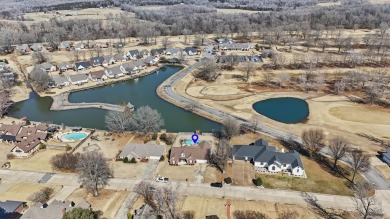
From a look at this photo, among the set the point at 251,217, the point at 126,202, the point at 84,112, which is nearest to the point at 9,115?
the point at 84,112

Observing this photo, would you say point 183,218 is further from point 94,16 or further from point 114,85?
point 94,16

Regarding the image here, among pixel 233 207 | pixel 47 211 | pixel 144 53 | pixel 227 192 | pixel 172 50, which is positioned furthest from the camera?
pixel 172 50

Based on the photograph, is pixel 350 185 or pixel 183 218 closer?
pixel 183 218

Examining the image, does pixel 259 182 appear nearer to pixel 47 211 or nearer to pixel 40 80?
pixel 47 211

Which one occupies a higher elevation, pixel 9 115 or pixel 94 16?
pixel 94 16

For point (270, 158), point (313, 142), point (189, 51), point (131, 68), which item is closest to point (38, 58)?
point (131, 68)

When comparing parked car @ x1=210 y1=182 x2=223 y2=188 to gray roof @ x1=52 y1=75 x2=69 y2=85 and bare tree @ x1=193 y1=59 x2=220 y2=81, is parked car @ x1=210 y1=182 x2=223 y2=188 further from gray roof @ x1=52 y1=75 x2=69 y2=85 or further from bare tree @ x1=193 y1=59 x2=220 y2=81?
gray roof @ x1=52 y1=75 x2=69 y2=85
